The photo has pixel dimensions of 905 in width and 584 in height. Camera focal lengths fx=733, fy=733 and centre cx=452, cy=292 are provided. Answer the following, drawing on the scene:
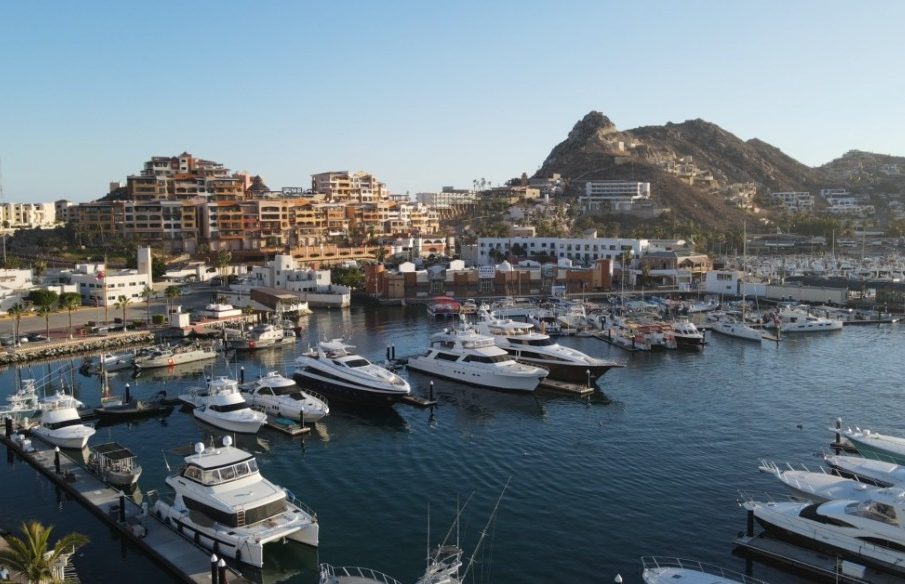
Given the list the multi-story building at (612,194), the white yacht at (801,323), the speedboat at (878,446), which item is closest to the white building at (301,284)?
the white yacht at (801,323)

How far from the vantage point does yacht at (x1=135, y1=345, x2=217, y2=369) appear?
139 ft

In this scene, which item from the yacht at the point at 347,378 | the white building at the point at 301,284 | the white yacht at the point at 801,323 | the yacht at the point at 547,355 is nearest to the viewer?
the yacht at the point at 347,378

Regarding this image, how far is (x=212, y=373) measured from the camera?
4047 cm

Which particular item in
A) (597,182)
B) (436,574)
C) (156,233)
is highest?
(597,182)

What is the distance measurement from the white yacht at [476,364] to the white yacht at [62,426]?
17423 millimetres

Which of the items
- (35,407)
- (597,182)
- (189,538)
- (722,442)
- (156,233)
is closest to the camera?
(189,538)

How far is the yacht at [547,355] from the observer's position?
1533 inches

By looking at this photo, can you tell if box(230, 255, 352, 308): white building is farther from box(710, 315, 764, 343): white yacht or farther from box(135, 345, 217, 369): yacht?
box(710, 315, 764, 343): white yacht

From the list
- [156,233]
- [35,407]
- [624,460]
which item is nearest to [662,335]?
[624,460]

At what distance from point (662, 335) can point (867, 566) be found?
108ft

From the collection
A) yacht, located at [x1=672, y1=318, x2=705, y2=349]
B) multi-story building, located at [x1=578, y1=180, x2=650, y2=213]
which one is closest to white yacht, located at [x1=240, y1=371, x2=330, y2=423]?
yacht, located at [x1=672, y1=318, x2=705, y2=349]

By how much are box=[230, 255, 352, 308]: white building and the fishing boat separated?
1750 inches

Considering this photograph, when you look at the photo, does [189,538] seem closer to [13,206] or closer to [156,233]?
[156,233]

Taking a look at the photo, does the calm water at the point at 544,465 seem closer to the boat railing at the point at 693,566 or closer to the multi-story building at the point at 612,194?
the boat railing at the point at 693,566
